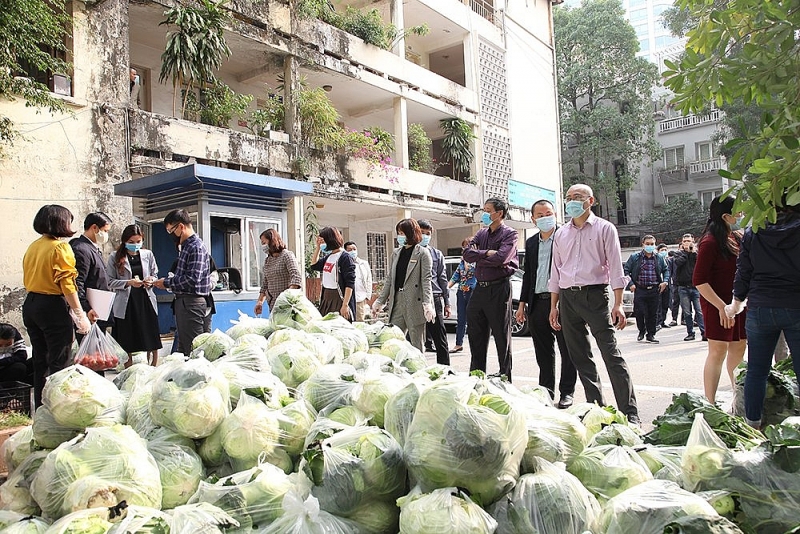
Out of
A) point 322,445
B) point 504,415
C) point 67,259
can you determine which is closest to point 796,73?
point 504,415

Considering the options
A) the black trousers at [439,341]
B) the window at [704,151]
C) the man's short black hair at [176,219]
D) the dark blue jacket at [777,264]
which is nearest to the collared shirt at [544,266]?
the black trousers at [439,341]

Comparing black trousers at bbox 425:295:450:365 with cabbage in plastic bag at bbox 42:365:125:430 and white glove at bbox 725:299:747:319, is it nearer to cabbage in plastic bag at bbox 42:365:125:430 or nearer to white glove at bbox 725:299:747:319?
white glove at bbox 725:299:747:319

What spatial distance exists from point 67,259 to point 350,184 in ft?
33.5

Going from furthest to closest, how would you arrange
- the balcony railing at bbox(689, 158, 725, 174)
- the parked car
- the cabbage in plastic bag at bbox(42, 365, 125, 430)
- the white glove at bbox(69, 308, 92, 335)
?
the balcony railing at bbox(689, 158, 725, 174) → the parked car → the white glove at bbox(69, 308, 92, 335) → the cabbage in plastic bag at bbox(42, 365, 125, 430)

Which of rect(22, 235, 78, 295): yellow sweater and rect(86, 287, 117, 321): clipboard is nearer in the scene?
rect(22, 235, 78, 295): yellow sweater

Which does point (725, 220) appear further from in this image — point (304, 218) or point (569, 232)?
point (304, 218)

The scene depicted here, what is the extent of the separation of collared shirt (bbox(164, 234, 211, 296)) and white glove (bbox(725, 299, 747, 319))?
14.0 feet

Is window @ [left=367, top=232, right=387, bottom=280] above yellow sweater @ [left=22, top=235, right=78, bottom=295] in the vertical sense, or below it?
above

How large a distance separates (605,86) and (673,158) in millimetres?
9950

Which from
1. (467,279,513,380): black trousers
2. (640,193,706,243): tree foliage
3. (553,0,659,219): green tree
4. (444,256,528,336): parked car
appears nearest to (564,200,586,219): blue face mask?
(467,279,513,380): black trousers

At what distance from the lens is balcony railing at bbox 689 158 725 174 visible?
34.5 metres

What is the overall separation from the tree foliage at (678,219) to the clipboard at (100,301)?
31.9 m

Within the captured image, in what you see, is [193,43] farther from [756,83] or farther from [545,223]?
[756,83]

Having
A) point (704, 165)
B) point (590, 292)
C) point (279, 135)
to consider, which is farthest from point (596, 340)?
point (704, 165)
